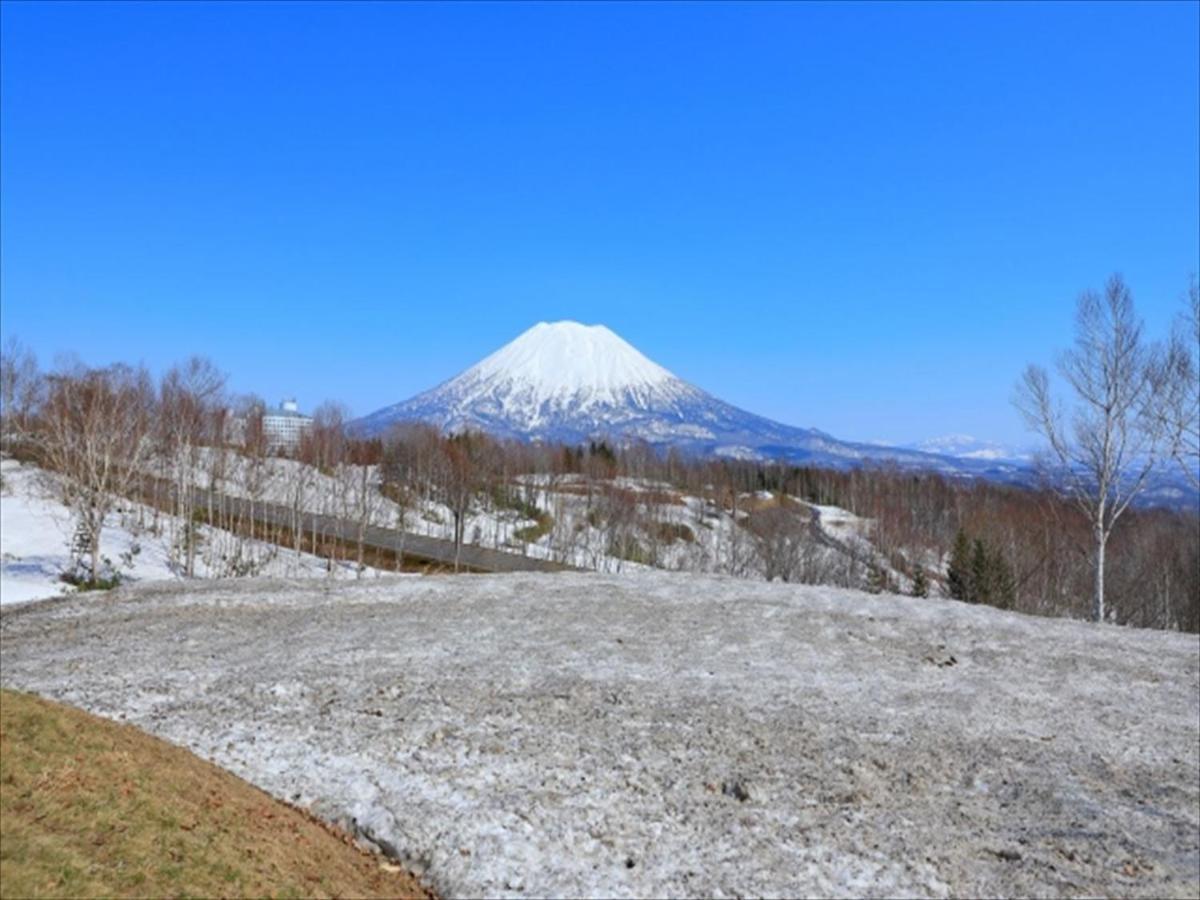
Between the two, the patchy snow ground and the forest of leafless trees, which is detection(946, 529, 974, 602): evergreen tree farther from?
the patchy snow ground

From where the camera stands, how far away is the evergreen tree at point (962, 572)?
Result: 34.8 m

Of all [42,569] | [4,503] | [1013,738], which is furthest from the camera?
[4,503]

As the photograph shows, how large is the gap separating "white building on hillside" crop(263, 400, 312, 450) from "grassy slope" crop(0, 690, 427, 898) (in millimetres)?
49178

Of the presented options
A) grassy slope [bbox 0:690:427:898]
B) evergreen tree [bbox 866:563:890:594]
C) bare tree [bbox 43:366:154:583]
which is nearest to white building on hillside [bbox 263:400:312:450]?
bare tree [bbox 43:366:154:583]

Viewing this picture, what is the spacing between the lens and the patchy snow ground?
101ft

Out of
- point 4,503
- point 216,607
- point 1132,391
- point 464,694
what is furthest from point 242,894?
point 4,503

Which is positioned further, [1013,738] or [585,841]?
[1013,738]

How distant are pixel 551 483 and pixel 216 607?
2217 inches

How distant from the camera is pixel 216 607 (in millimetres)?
17828

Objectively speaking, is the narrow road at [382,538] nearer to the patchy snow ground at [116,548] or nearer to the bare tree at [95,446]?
the patchy snow ground at [116,548]

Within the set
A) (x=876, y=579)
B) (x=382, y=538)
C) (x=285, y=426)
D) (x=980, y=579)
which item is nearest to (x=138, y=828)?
(x=980, y=579)

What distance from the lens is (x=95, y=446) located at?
26250 millimetres

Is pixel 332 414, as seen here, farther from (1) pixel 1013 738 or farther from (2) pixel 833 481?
(2) pixel 833 481

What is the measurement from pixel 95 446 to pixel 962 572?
32.8 metres
